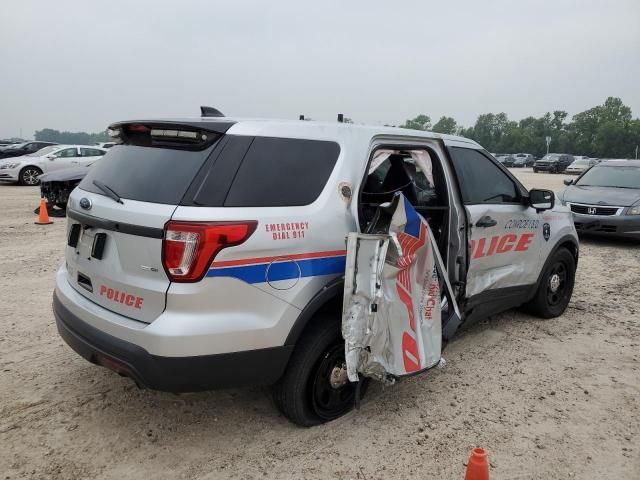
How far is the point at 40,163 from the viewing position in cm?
1700

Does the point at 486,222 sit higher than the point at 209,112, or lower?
lower

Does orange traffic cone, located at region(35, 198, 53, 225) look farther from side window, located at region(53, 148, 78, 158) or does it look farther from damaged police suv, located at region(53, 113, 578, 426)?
side window, located at region(53, 148, 78, 158)

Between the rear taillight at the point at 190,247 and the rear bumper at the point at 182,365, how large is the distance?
0.41m

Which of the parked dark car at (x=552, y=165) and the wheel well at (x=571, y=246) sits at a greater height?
the wheel well at (x=571, y=246)

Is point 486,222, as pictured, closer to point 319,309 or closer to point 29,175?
point 319,309

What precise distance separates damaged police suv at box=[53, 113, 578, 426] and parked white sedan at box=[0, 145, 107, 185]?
1562 cm

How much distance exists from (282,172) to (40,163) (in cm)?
1709

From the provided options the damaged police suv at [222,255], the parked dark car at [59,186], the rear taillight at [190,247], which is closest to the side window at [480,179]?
the damaged police suv at [222,255]

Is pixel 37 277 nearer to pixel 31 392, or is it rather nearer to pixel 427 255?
pixel 31 392

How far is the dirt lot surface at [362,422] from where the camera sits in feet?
8.75

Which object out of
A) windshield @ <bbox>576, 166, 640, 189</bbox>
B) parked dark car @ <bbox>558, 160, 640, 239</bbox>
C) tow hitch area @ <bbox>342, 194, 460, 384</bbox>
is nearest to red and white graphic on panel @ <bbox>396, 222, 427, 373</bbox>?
tow hitch area @ <bbox>342, 194, 460, 384</bbox>

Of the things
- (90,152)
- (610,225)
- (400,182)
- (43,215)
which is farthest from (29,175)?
(610,225)

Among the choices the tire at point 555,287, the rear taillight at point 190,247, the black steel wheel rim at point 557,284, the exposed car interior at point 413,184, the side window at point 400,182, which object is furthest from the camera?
the black steel wheel rim at point 557,284

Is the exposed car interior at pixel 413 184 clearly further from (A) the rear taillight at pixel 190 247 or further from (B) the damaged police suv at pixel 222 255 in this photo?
(A) the rear taillight at pixel 190 247
